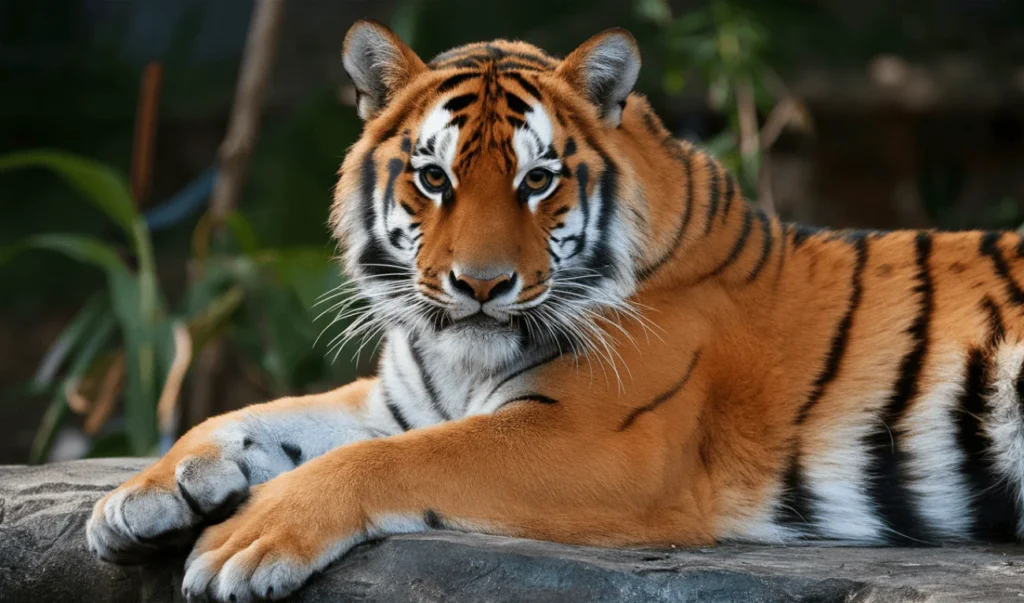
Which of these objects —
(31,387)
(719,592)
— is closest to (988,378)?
(719,592)

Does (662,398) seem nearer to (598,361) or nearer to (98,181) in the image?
(598,361)

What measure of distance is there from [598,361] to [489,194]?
1.52 feet

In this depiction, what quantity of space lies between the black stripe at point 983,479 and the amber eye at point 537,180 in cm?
111

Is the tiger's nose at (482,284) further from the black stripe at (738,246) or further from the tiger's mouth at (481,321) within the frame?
the black stripe at (738,246)

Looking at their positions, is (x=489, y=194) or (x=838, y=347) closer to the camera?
(x=489, y=194)

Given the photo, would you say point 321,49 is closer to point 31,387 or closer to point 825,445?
point 31,387

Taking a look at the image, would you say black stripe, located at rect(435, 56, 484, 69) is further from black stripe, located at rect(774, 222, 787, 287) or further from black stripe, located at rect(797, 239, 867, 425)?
black stripe, located at rect(797, 239, 867, 425)

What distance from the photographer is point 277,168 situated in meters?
7.43

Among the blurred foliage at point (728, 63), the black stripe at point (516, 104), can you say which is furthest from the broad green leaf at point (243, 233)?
the black stripe at point (516, 104)

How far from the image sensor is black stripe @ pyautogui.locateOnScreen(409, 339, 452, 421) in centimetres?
298

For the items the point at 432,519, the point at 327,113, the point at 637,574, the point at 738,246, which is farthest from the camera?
the point at 327,113

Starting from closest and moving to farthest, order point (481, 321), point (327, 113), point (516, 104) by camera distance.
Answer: point (481, 321) → point (516, 104) → point (327, 113)

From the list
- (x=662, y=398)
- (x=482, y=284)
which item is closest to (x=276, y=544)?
(x=482, y=284)

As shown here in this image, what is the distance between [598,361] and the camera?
2.69m
